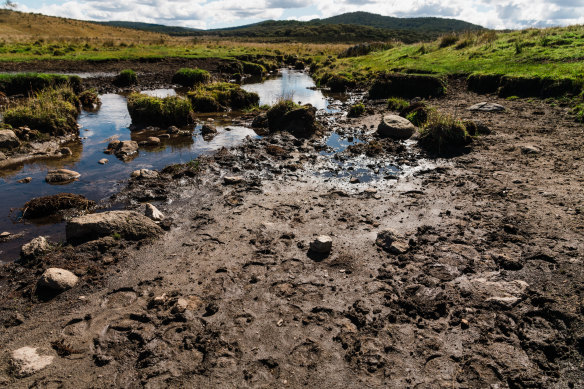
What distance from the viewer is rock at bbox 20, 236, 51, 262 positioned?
657 centimetres

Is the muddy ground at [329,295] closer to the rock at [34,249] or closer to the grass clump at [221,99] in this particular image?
the rock at [34,249]

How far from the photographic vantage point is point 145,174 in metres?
10.8

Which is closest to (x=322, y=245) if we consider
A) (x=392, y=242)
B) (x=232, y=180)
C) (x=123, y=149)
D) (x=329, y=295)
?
(x=329, y=295)

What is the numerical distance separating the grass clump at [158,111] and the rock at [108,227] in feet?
37.0

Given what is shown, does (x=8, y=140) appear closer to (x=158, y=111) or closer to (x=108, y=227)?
(x=158, y=111)

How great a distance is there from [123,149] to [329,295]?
11.1m

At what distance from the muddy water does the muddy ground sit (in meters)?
1.46

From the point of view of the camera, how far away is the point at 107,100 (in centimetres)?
2391

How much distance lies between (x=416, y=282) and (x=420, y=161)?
23.0ft

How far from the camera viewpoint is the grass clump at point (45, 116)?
1448 cm

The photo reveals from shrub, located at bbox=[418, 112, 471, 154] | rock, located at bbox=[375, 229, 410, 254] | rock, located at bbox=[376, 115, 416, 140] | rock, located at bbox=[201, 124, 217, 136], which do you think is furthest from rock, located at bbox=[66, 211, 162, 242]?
rock, located at bbox=[376, 115, 416, 140]

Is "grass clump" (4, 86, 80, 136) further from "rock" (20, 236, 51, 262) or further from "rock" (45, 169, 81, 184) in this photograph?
"rock" (20, 236, 51, 262)

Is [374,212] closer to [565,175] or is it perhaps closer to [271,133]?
[565,175]

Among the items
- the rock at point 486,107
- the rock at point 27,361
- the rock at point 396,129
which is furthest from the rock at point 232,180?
the rock at point 486,107
